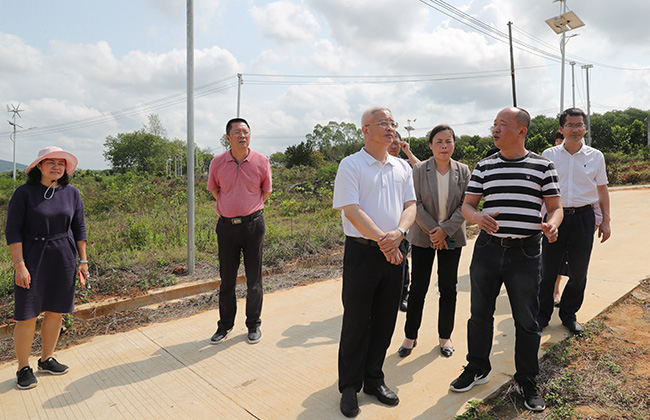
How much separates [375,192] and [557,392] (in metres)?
1.81

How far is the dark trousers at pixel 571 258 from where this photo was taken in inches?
142

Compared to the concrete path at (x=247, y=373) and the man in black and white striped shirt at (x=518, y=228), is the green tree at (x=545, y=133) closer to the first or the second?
the concrete path at (x=247, y=373)

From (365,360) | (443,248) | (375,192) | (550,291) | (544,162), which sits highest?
(544,162)

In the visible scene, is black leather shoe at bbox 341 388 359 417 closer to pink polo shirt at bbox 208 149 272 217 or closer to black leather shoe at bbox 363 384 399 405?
A: black leather shoe at bbox 363 384 399 405

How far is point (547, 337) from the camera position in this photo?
3615mm

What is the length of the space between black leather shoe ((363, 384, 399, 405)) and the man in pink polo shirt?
54.0 inches

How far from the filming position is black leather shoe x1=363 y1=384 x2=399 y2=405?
2.67 metres

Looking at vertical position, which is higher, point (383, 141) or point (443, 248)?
point (383, 141)

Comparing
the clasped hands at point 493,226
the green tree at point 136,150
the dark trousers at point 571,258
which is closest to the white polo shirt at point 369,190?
the clasped hands at point 493,226

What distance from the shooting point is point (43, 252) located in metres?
3.10

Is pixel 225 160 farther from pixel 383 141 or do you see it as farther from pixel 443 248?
pixel 443 248

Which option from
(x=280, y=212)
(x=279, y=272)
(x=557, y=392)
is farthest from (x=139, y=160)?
(x=557, y=392)

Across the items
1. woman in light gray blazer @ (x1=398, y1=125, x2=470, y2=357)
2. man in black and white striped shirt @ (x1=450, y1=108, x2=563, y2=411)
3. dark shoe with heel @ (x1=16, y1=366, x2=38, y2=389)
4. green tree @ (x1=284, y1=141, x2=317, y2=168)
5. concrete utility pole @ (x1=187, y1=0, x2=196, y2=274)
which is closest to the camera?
man in black and white striped shirt @ (x1=450, y1=108, x2=563, y2=411)

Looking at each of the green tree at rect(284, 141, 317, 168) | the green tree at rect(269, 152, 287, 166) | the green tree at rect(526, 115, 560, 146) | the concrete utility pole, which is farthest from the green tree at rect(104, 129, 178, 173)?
the concrete utility pole
